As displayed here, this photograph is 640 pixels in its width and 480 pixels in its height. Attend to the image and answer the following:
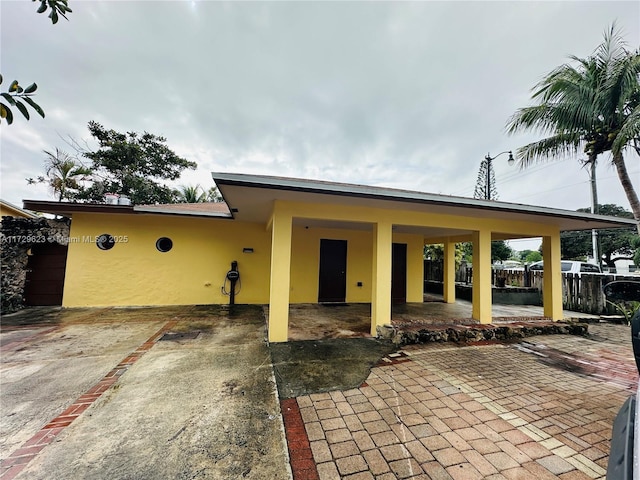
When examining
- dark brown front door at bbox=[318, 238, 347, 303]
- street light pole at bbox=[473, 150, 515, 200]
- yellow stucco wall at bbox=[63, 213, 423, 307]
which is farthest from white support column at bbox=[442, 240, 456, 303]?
street light pole at bbox=[473, 150, 515, 200]

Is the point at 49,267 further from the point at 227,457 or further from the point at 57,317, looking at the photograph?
the point at 227,457

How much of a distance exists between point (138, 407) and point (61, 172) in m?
15.4

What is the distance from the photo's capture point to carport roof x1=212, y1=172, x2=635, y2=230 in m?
3.51

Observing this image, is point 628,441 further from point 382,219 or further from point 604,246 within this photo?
point 604,246

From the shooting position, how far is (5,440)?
6.56 ft

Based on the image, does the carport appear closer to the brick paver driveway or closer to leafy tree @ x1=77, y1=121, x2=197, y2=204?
the brick paver driveway

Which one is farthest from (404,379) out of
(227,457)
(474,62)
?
(474,62)

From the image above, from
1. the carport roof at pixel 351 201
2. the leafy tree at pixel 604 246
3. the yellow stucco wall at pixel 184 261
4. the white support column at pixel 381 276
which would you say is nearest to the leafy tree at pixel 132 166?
the yellow stucco wall at pixel 184 261

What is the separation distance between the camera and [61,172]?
11.9 metres

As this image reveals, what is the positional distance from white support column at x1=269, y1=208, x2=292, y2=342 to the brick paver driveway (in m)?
1.79

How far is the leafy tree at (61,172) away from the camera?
11.8 m

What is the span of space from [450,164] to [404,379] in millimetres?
15912

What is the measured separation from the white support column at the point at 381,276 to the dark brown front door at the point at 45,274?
8571 mm

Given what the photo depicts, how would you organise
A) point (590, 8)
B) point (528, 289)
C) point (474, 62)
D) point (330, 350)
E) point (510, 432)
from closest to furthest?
point (510, 432)
point (330, 350)
point (590, 8)
point (474, 62)
point (528, 289)
